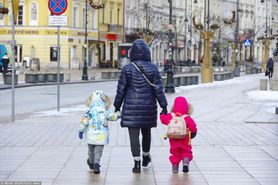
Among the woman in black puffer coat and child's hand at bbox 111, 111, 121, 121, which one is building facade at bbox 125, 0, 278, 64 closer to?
the woman in black puffer coat

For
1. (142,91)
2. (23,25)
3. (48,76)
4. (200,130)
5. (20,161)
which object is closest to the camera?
(142,91)

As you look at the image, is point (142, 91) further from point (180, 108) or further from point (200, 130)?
point (200, 130)

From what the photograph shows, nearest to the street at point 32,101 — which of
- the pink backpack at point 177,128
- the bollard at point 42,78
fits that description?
the bollard at point 42,78

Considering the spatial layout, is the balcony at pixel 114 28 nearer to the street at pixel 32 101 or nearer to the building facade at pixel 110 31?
the building facade at pixel 110 31

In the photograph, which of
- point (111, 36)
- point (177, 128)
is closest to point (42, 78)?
point (177, 128)

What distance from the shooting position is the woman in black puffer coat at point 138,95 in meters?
11.5

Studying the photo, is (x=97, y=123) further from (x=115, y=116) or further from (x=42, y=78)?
(x=42, y=78)

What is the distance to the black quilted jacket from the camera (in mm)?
11469

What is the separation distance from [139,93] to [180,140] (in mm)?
904

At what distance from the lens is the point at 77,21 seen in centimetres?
8306

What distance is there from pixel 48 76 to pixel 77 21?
37348 millimetres

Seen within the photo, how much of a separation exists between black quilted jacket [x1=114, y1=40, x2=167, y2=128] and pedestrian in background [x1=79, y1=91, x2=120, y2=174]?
0.22 m

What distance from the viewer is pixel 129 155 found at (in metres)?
13.4

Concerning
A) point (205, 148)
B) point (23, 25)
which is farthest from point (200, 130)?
point (23, 25)
